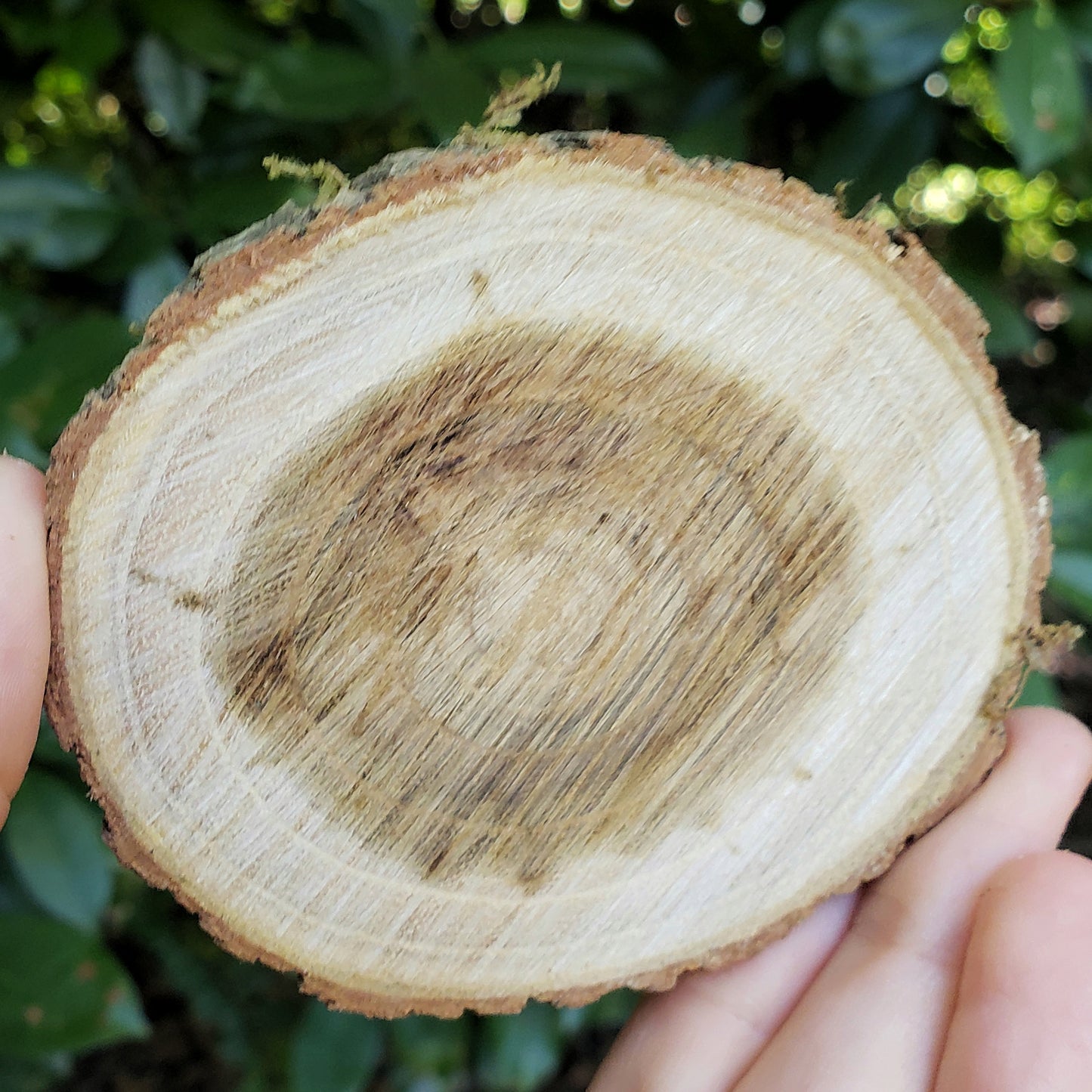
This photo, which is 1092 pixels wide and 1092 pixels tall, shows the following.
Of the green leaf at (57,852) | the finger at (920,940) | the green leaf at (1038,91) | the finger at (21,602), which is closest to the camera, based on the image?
the finger at (21,602)

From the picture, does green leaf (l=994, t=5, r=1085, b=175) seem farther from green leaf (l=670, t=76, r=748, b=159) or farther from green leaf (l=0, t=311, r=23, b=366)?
green leaf (l=0, t=311, r=23, b=366)

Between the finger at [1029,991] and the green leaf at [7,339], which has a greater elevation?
the green leaf at [7,339]

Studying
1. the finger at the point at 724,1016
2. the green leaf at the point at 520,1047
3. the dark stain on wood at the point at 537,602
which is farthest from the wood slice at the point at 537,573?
the green leaf at the point at 520,1047

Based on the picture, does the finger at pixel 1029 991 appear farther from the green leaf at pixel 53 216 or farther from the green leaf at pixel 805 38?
the green leaf at pixel 53 216

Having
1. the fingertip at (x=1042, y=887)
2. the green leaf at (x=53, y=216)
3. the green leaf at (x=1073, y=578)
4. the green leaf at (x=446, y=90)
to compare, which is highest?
the green leaf at (x=446, y=90)

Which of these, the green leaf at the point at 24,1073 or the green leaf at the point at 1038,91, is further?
the green leaf at the point at 24,1073

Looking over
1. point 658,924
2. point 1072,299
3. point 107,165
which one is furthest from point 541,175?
point 1072,299

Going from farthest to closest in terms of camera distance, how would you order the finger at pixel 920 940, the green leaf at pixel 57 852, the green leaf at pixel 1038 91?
the green leaf at pixel 57 852 < the green leaf at pixel 1038 91 < the finger at pixel 920 940

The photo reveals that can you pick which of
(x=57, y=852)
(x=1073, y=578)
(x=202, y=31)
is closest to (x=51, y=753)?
(x=57, y=852)
